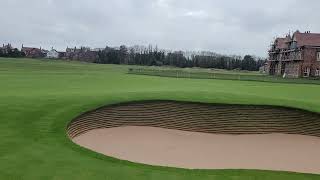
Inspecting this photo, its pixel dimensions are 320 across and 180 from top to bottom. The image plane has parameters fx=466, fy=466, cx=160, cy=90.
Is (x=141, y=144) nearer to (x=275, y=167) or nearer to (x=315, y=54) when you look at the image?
(x=275, y=167)

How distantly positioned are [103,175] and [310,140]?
14.0 meters

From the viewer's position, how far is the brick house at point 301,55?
8338 centimetres

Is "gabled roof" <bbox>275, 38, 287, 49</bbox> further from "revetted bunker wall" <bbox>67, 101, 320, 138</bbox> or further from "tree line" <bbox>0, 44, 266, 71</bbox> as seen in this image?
"revetted bunker wall" <bbox>67, 101, 320, 138</bbox>

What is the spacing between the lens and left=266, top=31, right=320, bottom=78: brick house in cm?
8338

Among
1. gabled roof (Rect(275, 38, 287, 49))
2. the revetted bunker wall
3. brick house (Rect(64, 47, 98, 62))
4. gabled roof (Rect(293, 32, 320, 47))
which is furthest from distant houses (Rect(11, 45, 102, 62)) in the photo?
the revetted bunker wall

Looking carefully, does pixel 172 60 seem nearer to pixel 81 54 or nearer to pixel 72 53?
pixel 81 54

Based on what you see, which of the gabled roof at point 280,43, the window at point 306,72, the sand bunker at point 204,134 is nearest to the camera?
the sand bunker at point 204,134

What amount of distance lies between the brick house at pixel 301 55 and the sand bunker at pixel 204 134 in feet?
206

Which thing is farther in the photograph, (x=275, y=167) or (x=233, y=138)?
(x=233, y=138)

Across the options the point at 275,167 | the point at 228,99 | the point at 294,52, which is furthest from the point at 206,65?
the point at 275,167

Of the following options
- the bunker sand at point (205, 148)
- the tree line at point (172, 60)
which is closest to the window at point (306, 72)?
the tree line at point (172, 60)

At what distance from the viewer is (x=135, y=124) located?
909 inches

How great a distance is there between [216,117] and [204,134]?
1.47m

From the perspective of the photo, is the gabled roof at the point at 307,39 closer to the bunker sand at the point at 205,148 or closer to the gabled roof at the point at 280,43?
the gabled roof at the point at 280,43
